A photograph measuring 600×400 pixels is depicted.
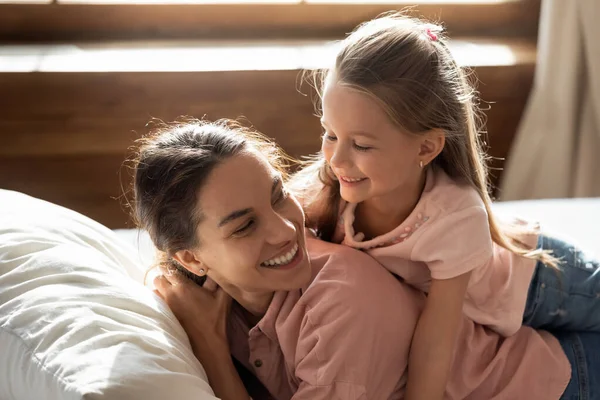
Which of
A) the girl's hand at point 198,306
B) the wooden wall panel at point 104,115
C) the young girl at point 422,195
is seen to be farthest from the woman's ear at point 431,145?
the wooden wall panel at point 104,115

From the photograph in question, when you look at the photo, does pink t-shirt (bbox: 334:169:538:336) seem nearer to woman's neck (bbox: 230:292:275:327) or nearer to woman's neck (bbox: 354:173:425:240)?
woman's neck (bbox: 354:173:425:240)

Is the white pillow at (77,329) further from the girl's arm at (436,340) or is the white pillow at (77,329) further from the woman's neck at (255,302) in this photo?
the girl's arm at (436,340)

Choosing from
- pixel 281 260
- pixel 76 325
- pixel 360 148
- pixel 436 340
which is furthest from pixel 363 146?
pixel 76 325

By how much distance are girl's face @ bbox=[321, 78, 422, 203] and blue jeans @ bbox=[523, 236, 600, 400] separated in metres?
0.41

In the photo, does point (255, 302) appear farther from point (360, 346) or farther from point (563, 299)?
point (563, 299)

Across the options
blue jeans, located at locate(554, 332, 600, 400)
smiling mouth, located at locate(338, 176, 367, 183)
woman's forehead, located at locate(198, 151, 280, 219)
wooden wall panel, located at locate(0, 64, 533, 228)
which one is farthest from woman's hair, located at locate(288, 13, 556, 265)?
wooden wall panel, located at locate(0, 64, 533, 228)

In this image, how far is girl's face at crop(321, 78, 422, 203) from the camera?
4.26 ft

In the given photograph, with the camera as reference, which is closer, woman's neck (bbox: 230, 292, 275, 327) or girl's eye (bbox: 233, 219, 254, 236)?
girl's eye (bbox: 233, 219, 254, 236)

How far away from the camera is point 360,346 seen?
1.23 metres

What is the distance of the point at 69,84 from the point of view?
2258 mm

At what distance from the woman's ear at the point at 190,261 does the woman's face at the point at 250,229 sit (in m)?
0.01

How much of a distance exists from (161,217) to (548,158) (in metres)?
1.72

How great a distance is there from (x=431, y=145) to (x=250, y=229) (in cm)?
37

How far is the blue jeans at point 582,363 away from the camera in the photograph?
1.45 metres
